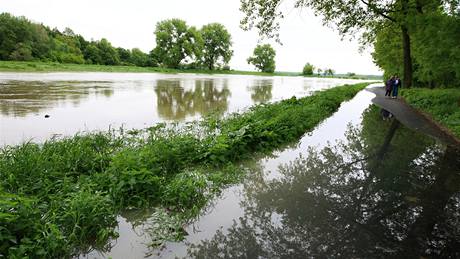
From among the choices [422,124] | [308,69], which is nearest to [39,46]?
[422,124]

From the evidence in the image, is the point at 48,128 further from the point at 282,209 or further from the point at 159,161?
the point at 282,209

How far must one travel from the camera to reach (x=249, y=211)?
490cm

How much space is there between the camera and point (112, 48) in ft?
366

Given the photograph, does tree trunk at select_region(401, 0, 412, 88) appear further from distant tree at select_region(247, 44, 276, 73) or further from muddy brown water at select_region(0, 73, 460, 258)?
distant tree at select_region(247, 44, 276, 73)

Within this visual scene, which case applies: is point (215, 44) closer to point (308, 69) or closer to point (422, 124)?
point (308, 69)

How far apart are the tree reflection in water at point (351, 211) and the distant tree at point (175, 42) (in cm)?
9841

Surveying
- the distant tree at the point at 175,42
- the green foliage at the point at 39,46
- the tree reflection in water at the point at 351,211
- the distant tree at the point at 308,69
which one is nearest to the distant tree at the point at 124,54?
the green foliage at the point at 39,46

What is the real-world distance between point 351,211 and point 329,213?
42cm

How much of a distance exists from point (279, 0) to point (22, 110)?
14998mm

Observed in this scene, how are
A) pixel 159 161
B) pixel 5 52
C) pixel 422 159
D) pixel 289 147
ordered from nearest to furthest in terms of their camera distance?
pixel 159 161, pixel 422 159, pixel 289 147, pixel 5 52

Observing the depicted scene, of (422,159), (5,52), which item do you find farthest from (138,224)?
(5,52)

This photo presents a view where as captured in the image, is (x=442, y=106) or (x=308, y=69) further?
(x=308, y=69)

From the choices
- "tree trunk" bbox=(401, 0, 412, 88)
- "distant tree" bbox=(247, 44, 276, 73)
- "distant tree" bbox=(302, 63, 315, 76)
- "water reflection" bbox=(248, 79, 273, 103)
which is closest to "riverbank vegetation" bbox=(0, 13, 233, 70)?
"distant tree" bbox=(247, 44, 276, 73)

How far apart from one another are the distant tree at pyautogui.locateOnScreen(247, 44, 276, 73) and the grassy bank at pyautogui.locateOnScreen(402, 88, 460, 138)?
126m
